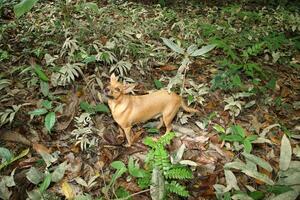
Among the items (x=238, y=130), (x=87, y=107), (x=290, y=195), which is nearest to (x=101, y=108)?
(x=87, y=107)

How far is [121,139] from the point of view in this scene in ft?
10.2

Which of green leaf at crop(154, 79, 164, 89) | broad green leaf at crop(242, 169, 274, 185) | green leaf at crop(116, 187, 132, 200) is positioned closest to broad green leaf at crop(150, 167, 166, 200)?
green leaf at crop(116, 187, 132, 200)

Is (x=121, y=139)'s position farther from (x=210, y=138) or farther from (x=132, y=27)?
(x=132, y=27)

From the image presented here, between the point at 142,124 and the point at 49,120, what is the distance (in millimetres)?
889

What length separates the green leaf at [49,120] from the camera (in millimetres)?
2895

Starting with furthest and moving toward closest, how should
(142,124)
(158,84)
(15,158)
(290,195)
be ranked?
1. (158,84)
2. (142,124)
3. (15,158)
4. (290,195)

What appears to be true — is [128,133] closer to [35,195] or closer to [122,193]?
[122,193]

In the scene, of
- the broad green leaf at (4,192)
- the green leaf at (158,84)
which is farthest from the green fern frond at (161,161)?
the green leaf at (158,84)

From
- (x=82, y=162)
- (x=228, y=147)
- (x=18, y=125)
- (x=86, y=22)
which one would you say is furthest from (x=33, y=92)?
(x=228, y=147)

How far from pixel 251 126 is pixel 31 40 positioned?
9.62ft

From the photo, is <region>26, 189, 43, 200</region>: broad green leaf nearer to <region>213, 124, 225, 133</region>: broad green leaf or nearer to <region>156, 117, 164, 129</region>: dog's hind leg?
<region>156, 117, 164, 129</region>: dog's hind leg

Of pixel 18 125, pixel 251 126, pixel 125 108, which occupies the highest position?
pixel 125 108

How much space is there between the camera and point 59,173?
8.68 ft

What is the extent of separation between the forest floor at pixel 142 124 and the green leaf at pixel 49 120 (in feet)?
0.05
